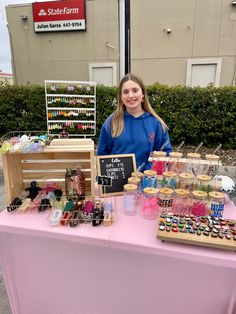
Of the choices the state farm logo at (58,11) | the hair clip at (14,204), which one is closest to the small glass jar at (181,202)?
the hair clip at (14,204)

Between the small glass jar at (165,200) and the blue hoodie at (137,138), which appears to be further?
the blue hoodie at (137,138)

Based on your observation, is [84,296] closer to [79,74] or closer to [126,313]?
[126,313]

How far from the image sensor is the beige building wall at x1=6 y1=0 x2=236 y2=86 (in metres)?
6.82

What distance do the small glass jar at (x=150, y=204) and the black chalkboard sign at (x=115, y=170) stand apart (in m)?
0.27

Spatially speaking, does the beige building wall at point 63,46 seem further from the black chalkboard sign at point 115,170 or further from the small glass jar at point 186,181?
the small glass jar at point 186,181

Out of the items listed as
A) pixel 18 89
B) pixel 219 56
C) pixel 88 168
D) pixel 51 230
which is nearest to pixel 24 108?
pixel 18 89

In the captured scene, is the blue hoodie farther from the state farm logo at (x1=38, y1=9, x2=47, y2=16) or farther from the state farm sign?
the state farm logo at (x1=38, y1=9, x2=47, y2=16)

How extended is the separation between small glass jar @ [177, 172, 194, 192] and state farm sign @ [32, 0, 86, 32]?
7794 mm

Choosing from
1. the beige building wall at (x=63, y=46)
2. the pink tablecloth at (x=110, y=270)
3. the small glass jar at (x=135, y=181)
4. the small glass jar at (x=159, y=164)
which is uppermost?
the beige building wall at (x=63, y=46)

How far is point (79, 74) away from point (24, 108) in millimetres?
3496

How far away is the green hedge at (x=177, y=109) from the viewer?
172 inches

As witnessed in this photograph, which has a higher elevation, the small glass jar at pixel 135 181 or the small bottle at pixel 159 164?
the small bottle at pixel 159 164

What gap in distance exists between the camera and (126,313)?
1.11 metres

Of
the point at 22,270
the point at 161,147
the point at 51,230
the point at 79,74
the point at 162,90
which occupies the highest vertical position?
the point at 79,74
